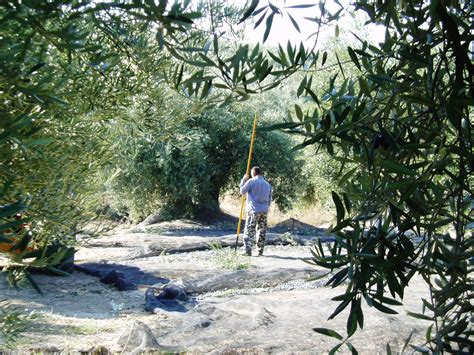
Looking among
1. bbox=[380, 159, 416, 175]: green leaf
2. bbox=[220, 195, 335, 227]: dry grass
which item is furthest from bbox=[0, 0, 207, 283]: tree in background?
bbox=[220, 195, 335, 227]: dry grass

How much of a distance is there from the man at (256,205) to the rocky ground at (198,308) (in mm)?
428

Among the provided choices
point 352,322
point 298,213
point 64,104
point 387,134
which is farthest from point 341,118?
point 298,213

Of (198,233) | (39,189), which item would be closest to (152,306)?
(39,189)

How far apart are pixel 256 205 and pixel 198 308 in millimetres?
5647

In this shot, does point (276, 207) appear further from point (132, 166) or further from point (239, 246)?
point (239, 246)

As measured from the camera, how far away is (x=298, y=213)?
26516mm

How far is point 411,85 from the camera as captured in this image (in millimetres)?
1827

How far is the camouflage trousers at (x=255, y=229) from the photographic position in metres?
13.8

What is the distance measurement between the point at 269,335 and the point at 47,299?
414 cm

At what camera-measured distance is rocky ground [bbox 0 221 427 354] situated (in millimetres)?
6367

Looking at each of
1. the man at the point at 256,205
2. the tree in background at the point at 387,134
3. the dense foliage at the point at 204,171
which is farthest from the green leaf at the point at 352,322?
the dense foliage at the point at 204,171

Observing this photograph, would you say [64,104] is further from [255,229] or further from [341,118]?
[255,229]

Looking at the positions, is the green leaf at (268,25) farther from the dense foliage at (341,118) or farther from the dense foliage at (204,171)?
the dense foliage at (204,171)

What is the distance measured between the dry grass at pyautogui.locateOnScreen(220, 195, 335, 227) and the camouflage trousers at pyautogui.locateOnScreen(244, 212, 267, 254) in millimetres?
8744
